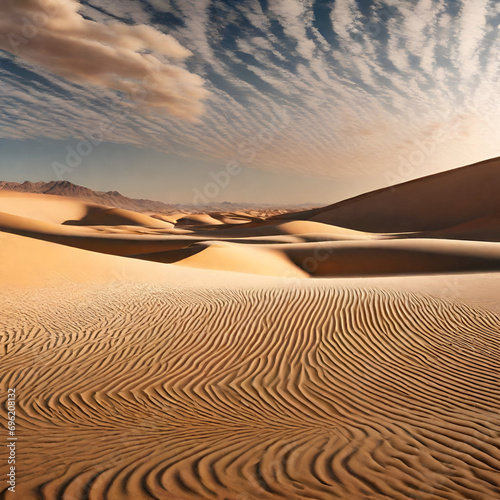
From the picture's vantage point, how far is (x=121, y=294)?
11234 mm

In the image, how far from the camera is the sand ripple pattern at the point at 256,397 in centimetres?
324

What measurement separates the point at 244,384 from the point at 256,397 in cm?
46

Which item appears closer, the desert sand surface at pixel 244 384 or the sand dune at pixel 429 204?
the desert sand surface at pixel 244 384

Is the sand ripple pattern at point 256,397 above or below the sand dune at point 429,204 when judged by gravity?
below

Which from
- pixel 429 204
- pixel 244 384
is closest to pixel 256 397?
pixel 244 384

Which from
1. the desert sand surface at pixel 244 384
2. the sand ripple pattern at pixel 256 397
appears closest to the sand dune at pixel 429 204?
the desert sand surface at pixel 244 384

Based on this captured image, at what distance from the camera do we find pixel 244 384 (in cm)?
570

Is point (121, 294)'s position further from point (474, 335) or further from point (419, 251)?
point (419, 251)

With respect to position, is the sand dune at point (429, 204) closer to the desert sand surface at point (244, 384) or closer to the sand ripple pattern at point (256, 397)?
the desert sand surface at point (244, 384)

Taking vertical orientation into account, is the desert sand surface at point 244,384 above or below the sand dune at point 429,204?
below

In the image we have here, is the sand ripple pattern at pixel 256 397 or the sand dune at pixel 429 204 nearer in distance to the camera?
the sand ripple pattern at pixel 256 397

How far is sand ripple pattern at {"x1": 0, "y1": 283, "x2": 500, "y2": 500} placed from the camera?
10.6 feet

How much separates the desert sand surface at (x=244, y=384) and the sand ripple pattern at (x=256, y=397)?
0.03m

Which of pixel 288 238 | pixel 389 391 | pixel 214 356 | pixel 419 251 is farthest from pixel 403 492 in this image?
pixel 288 238
